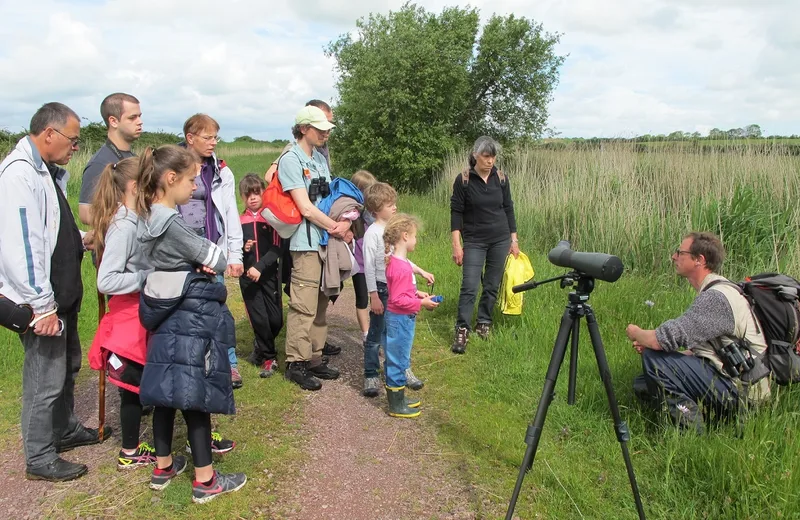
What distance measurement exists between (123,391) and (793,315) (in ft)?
12.8

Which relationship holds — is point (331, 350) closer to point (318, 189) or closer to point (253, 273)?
point (253, 273)

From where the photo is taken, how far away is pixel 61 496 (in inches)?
121

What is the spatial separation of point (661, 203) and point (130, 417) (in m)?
7.13

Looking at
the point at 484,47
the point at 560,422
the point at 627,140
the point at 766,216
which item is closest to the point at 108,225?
the point at 560,422

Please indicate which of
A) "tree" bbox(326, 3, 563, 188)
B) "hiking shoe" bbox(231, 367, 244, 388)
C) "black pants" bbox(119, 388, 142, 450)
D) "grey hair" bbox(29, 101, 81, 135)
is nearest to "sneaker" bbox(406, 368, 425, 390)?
"hiking shoe" bbox(231, 367, 244, 388)

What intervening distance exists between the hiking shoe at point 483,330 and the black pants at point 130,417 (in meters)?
3.31

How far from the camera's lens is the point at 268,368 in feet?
16.0

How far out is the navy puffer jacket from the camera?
2.80 m

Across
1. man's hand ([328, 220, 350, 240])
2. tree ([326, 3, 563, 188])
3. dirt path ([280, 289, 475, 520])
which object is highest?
tree ([326, 3, 563, 188])

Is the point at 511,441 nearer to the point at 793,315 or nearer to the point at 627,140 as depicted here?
the point at 793,315

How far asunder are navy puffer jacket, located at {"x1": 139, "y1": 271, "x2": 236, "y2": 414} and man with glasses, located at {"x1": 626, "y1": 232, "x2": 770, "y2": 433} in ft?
8.32

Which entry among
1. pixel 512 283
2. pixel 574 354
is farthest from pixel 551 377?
pixel 512 283

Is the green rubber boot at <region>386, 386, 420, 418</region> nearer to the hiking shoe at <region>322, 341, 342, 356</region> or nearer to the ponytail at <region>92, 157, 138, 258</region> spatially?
the hiking shoe at <region>322, 341, 342, 356</region>

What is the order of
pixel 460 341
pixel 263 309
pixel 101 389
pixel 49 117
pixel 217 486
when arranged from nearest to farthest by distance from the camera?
pixel 217 486, pixel 49 117, pixel 101 389, pixel 263 309, pixel 460 341
